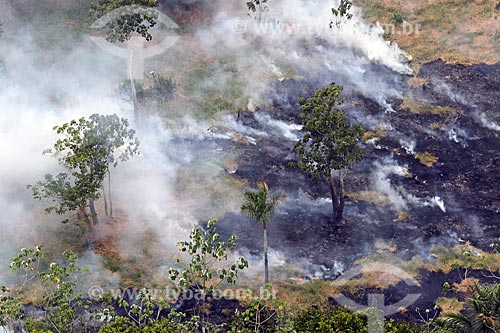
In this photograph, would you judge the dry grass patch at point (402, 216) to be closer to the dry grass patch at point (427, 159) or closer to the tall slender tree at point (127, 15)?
the dry grass patch at point (427, 159)

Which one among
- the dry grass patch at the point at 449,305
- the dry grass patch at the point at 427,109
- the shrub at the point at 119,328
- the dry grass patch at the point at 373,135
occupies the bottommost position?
the shrub at the point at 119,328

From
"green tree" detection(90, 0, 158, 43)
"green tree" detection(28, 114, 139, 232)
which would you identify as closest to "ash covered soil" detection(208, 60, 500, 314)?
"green tree" detection(28, 114, 139, 232)

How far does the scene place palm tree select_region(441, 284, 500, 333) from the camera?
28531 mm

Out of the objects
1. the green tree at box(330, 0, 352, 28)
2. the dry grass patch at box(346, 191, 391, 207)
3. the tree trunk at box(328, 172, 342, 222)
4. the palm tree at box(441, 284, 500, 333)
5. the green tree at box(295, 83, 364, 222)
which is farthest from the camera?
the green tree at box(330, 0, 352, 28)

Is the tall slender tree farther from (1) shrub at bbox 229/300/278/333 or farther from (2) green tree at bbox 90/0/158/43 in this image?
(1) shrub at bbox 229/300/278/333

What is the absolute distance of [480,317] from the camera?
28.6 meters

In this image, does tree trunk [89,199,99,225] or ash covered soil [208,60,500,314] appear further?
tree trunk [89,199,99,225]

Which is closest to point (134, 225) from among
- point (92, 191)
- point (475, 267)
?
point (92, 191)

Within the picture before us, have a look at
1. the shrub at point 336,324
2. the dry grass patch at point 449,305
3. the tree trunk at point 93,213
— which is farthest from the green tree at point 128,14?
the shrub at point 336,324

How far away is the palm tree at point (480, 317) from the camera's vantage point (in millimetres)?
28531

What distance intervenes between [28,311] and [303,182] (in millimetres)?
21254

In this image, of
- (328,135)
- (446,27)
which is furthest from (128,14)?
(446,27)

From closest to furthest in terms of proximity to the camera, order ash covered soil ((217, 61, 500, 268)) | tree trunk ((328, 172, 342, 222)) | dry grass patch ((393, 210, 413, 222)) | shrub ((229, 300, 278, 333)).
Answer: shrub ((229, 300, 278, 333)) → ash covered soil ((217, 61, 500, 268)) → tree trunk ((328, 172, 342, 222)) → dry grass patch ((393, 210, 413, 222))

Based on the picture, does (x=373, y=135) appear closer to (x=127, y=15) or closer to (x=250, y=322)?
(x=127, y=15)
